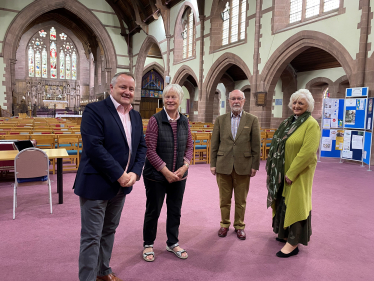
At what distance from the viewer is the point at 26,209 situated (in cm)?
365

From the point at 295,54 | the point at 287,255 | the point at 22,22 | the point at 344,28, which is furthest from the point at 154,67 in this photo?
the point at 287,255

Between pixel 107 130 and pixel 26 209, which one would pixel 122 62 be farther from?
pixel 107 130

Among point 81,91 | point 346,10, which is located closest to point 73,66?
point 81,91

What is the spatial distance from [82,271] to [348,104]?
26.0 ft

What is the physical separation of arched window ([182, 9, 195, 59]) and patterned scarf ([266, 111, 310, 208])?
13727 mm

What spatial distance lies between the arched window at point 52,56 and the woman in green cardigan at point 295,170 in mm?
29791

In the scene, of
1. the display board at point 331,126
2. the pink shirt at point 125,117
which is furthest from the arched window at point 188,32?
the pink shirt at point 125,117

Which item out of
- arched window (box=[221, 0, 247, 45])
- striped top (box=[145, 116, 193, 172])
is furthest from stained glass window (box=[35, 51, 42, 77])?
striped top (box=[145, 116, 193, 172])

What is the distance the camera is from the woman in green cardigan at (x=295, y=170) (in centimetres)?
246

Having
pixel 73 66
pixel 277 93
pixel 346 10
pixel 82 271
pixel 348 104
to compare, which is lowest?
pixel 82 271

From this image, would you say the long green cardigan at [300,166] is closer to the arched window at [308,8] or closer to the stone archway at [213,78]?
the arched window at [308,8]

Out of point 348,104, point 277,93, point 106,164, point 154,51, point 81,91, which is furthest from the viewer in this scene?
point 81,91

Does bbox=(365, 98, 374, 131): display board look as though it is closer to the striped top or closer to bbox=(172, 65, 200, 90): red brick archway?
the striped top

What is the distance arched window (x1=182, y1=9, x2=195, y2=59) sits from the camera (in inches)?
609
